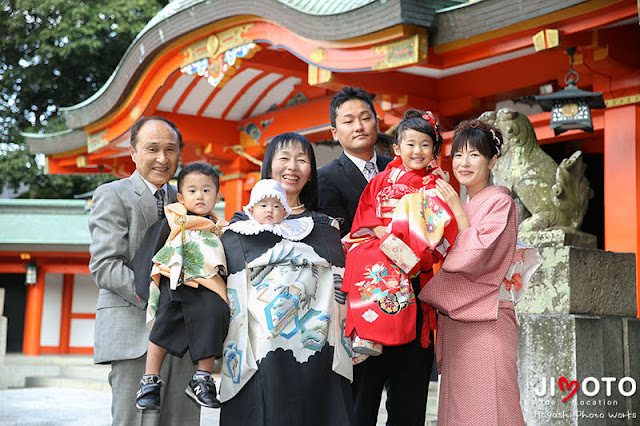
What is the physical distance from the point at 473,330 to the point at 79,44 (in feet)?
66.6

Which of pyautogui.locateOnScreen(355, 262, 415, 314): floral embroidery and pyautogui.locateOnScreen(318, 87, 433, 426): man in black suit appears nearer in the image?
pyautogui.locateOnScreen(355, 262, 415, 314): floral embroidery

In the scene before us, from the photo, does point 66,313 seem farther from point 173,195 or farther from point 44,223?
point 173,195

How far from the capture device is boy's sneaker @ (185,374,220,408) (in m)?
2.70

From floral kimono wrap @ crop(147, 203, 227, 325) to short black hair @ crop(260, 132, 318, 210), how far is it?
0.36 metres

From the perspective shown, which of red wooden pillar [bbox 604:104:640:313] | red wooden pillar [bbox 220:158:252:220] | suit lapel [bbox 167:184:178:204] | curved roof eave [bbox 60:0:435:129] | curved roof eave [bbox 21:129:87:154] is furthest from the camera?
red wooden pillar [bbox 220:158:252:220]

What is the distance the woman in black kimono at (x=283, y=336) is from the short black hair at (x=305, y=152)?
0.25 metres

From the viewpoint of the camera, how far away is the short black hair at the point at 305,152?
3041mm

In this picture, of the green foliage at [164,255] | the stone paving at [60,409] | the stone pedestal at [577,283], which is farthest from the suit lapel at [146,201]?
the stone paving at [60,409]

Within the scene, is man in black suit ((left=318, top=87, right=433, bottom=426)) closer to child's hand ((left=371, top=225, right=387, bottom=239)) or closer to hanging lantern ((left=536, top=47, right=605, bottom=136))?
→ child's hand ((left=371, top=225, right=387, bottom=239))

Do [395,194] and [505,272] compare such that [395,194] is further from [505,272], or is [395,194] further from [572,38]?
[572,38]

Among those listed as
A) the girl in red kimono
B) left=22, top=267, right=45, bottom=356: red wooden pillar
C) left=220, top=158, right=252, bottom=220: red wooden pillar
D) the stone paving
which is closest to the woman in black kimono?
the girl in red kimono

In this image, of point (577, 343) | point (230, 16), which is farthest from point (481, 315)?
point (230, 16)

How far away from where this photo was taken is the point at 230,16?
7371mm

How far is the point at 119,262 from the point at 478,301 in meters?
1.48
